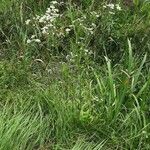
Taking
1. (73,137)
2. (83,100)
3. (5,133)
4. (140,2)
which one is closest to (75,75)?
(83,100)

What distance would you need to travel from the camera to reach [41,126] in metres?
3.63

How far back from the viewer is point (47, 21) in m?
4.50

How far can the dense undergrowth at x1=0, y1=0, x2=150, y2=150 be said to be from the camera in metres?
3.64

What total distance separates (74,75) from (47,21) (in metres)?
0.73

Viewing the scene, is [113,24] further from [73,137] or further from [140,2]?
[73,137]

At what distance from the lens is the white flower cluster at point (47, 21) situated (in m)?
4.31

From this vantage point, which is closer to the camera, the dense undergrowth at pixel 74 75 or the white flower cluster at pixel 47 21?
the dense undergrowth at pixel 74 75

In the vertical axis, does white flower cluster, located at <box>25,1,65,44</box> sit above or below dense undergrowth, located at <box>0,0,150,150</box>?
above

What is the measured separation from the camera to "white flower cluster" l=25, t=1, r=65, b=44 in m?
4.31

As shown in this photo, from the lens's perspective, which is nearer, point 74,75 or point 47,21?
point 74,75

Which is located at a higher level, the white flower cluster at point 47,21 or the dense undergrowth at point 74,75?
the white flower cluster at point 47,21

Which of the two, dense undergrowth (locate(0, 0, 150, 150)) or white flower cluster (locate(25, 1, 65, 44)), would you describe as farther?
white flower cluster (locate(25, 1, 65, 44))

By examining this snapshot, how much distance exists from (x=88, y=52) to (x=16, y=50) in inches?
26.5

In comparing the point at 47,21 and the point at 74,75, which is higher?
the point at 47,21
